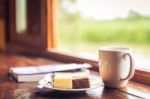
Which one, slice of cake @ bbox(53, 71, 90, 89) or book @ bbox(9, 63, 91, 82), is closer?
slice of cake @ bbox(53, 71, 90, 89)

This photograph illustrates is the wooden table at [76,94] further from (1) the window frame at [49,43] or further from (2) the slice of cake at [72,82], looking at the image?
(1) the window frame at [49,43]

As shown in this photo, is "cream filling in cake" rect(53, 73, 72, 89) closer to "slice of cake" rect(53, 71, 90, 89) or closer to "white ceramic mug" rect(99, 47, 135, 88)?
"slice of cake" rect(53, 71, 90, 89)

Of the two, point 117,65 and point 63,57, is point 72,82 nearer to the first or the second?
point 117,65

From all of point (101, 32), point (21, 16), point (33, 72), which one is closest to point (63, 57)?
point (33, 72)

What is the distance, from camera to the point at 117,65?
0.77 m

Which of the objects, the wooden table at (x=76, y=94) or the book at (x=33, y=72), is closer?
the wooden table at (x=76, y=94)

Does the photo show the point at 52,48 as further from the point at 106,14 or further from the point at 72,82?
the point at 72,82

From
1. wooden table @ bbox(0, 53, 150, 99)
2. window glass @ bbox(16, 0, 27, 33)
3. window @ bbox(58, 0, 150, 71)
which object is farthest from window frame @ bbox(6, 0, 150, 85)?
window @ bbox(58, 0, 150, 71)

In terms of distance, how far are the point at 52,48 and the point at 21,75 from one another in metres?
0.69

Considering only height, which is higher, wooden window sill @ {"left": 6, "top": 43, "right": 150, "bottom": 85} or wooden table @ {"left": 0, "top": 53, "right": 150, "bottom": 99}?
wooden window sill @ {"left": 6, "top": 43, "right": 150, "bottom": 85}

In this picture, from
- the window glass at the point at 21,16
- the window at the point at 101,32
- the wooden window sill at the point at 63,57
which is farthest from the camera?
the window at the point at 101,32

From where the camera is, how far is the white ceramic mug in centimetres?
77

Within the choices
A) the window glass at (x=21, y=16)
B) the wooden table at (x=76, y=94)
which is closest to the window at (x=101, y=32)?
the window glass at (x=21, y=16)

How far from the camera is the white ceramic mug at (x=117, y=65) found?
768 millimetres
